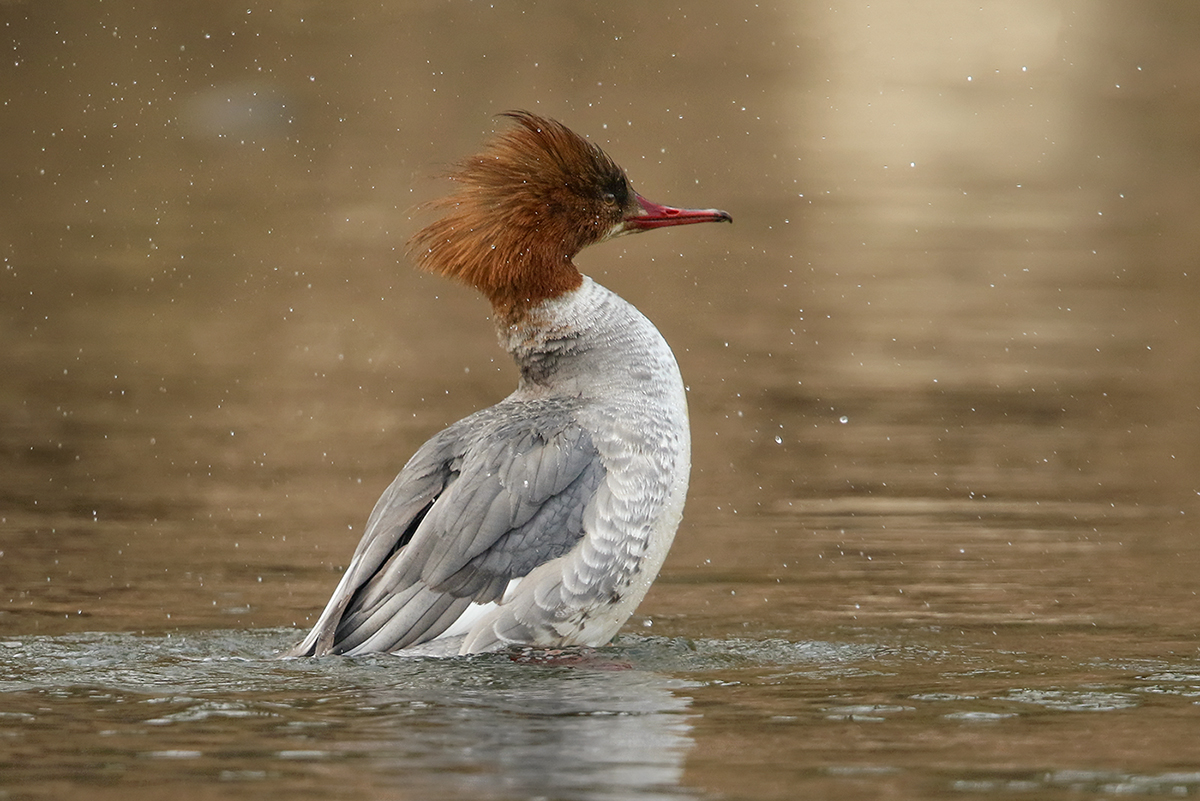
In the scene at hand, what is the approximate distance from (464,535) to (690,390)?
16.0 ft

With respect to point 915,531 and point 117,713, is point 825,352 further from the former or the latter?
point 117,713

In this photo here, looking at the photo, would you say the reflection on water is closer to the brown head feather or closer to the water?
the water

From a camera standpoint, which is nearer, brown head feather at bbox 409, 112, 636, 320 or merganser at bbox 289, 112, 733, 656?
merganser at bbox 289, 112, 733, 656

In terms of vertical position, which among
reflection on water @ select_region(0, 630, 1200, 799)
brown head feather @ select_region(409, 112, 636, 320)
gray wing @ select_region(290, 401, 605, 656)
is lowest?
reflection on water @ select_region(0, 630, 1200, 799)

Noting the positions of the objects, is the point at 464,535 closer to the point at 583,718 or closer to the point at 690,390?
the point at 583,718

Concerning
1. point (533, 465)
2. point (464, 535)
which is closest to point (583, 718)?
point (464, 535)

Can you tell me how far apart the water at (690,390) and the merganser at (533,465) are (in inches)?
8.1

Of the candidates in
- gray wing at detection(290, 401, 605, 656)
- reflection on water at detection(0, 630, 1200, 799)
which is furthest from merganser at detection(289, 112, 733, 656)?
reflection on water at detection(0, 630, 1200, 799)

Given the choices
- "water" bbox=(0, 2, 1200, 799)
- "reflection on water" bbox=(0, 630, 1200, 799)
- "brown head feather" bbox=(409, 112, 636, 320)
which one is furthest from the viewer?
"brown head feather" bbox=(409, 112, 636, 320)

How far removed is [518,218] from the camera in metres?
6.18

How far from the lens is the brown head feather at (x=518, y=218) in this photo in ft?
20.3

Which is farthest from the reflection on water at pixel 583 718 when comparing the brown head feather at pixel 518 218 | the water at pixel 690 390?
the brown head feather at pixel 518 218

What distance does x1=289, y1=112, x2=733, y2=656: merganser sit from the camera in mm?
5703

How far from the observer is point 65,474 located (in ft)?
27.6
